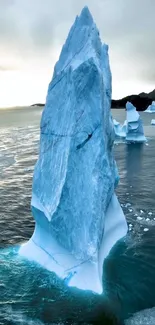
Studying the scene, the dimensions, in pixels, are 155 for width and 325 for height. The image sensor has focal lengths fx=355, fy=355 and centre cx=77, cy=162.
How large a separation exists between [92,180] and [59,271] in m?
3.19

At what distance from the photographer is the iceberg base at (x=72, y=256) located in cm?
1120

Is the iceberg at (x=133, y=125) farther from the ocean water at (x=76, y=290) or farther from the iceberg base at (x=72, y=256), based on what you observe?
the iceberg base at (x=72, y=256)

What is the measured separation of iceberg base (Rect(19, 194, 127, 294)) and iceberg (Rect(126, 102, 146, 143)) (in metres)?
27.9

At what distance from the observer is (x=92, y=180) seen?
37.9 ft

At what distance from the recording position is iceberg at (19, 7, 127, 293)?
448 inches

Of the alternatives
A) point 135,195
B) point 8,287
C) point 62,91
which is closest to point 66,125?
point 62,91

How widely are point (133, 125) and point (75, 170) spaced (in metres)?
31.8

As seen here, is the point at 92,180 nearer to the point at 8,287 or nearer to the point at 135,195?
the point at 8,287

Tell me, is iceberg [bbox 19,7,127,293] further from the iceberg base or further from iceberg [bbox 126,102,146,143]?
iceberg [bbox 126,102,146,143]

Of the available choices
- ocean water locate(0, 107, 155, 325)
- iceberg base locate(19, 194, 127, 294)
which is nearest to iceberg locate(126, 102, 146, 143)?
ocean water locate(0, 107, 155, 325)

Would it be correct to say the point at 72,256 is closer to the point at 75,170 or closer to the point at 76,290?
the point at 76,290

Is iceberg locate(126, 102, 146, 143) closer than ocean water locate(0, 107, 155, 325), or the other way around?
ocean water locate(0, 107, 155, 325)

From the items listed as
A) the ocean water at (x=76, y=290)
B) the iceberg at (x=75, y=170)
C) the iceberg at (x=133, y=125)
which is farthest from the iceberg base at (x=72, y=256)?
the iceberg at (x=133, y=125)

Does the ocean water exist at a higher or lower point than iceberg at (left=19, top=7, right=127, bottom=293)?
lower
